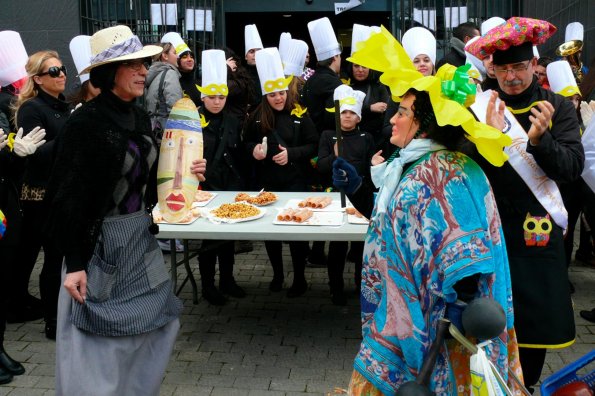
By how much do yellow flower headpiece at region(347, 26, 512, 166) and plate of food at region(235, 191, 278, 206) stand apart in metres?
2.82

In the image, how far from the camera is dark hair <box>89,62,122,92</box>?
3.10 meters

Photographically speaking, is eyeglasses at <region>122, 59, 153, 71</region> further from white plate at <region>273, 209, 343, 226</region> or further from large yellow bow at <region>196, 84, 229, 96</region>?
large yellow bow at <region>196, 84, 229, 96</region>

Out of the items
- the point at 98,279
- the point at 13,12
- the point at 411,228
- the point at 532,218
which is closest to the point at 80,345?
the point at 98,279

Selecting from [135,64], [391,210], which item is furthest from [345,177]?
[135,64]

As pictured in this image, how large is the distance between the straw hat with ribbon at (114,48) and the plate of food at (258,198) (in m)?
2.41

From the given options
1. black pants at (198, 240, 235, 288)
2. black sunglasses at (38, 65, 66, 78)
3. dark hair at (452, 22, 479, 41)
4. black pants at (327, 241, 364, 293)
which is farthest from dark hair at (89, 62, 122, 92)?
dark hair at (452, 22, 479, 41)

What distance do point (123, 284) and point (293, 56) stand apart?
5166 millimetres

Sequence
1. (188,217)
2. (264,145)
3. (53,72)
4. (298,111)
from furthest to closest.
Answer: (298,111) → (264,145) → (53,72) → (188,217)

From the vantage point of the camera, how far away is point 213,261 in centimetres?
584

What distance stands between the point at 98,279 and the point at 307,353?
2.11 metres

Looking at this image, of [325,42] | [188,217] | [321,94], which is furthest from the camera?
[325,42]

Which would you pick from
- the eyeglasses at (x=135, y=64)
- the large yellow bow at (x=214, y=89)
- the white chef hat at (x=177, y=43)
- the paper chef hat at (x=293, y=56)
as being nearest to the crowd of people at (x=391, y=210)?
the eyeglasses at (x=135, y=64)

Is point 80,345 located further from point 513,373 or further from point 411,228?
point 513,373

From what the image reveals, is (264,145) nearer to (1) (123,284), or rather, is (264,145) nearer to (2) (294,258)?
(2) (294,258)
